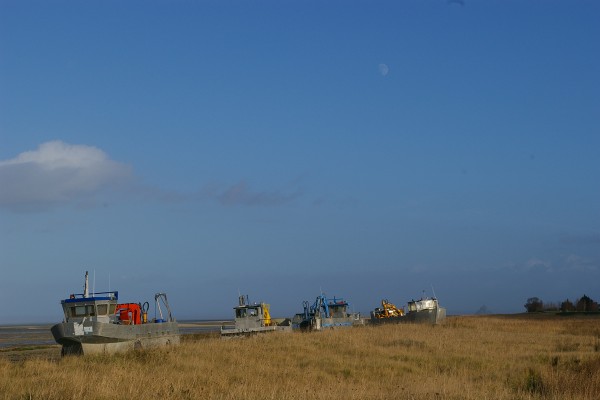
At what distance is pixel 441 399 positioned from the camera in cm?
1673

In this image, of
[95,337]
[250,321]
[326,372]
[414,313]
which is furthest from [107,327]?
[414,313]

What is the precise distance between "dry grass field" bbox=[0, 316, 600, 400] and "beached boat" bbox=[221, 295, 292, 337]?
1074cm

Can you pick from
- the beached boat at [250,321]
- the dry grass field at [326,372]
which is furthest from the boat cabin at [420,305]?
the dry grass field at [326,372]

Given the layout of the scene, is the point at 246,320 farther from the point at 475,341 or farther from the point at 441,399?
the point at 441,399

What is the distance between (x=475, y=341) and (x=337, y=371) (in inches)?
595

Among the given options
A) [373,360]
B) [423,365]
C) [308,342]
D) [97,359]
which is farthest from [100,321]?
[423,365]

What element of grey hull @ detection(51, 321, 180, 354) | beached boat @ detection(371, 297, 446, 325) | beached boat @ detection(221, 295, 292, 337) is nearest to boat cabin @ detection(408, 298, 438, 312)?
beached boat @ detection(371, 297, 446, 325)

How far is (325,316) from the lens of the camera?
202ft

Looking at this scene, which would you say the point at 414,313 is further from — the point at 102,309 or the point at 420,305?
the point at 102,309

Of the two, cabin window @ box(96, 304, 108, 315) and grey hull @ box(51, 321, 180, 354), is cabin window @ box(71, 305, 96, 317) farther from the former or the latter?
grey hull @ box(51, 321, 180, 354)

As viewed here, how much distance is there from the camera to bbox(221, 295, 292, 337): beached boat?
1914 inches

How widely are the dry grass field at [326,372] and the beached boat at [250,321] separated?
10.7 meters

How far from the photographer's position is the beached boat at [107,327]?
106ft

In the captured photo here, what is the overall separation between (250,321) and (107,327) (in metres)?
19.1
